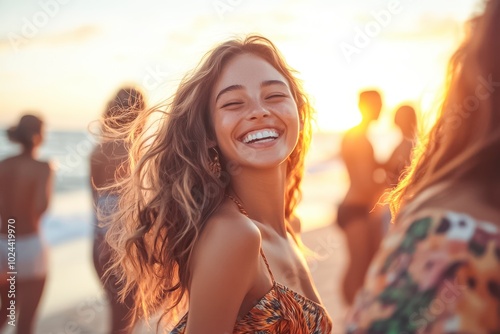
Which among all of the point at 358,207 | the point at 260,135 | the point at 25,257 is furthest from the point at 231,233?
the point at 358,207

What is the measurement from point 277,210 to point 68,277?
7350 mm

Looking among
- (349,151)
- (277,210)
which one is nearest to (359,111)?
(349,151)

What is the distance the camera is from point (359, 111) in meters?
6.62

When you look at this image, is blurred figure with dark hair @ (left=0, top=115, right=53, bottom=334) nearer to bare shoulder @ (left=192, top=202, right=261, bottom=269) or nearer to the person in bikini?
the person in bikini

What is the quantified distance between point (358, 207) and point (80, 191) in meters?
13.8

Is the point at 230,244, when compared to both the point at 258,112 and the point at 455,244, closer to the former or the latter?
the point at 258,112

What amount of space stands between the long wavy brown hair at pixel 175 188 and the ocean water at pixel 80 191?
3734 millimetres

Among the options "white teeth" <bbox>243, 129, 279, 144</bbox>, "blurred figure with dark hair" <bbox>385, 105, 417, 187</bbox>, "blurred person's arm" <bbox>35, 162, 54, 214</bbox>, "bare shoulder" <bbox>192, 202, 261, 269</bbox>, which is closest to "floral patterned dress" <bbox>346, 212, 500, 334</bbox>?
"bare shoulder" <bbox>192, 202, 261, 269</bbox>

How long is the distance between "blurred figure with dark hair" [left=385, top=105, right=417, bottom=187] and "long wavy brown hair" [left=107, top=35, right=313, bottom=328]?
11.5 ft

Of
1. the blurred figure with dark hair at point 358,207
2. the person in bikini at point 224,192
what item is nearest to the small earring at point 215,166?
the person in bikini at point 224,192

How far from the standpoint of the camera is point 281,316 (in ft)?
6.66

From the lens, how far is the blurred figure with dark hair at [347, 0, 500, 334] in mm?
920

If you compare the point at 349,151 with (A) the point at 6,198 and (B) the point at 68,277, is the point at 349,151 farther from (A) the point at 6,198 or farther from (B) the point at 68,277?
(B) the point at 68,277

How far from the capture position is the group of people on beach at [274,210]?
942 millimetres
